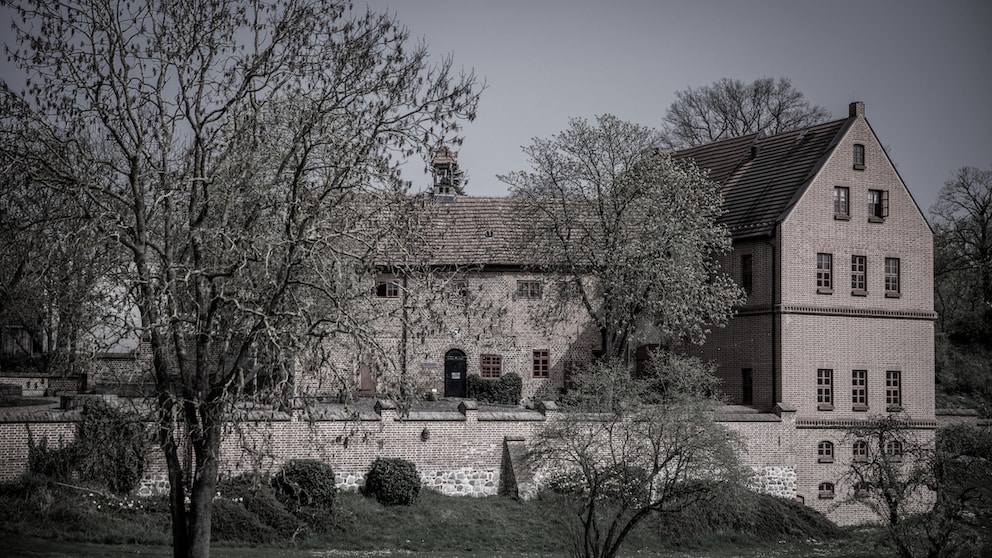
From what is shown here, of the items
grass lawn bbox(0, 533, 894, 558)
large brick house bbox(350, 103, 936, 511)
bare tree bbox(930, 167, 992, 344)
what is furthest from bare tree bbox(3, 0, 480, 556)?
bare tree bbox(930, 167, 992, 344)

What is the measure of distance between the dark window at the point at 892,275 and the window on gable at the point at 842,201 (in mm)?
2264

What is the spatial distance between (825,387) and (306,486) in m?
17.7

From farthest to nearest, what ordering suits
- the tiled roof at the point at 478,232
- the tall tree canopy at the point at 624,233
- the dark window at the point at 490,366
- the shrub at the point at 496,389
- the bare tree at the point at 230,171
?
the dark window at the point at 490,366
the tiled roof at the point at 478,232
the shrub at the point at 496,389
the tall tree canopy at the point at 624,233
the bare tree at the point at 230,171

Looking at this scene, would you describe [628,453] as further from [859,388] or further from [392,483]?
[859,388]

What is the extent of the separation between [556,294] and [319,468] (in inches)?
476

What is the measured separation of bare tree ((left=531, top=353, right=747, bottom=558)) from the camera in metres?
20.7

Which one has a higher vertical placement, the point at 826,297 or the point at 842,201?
the point at 842,201

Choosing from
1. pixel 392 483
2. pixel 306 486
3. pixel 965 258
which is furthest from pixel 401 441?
pixel 965 258

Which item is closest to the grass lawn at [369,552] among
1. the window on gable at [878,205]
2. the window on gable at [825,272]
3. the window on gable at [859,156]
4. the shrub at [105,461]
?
the shrub at [105,461]

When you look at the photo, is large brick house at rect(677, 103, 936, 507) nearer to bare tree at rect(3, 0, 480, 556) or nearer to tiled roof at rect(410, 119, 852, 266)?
tiled roof at rect(410, 119, 852, 266)

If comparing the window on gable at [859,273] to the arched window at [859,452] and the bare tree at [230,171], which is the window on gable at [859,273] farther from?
the bare tree at [230,171]

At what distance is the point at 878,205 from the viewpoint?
3494cm

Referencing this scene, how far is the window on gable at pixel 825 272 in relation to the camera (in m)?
33.9

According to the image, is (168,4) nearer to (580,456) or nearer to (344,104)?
(344,104)
